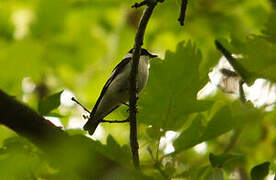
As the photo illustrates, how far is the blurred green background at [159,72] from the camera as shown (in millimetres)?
2246

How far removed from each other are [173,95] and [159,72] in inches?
6.9

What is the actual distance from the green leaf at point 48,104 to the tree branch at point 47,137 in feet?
1.37

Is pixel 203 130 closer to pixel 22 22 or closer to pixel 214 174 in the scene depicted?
pixel 214 174

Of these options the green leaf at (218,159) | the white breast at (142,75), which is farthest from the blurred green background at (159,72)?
the white breast at (142,75)

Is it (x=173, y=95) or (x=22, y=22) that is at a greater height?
(x=173, y=95)

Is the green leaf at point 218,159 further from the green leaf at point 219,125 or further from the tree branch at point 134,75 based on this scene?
the tree branch at point 134,75

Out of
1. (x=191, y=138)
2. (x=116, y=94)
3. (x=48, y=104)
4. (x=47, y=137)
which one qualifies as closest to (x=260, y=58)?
(x=191, y=138)

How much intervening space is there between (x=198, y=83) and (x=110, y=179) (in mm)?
782

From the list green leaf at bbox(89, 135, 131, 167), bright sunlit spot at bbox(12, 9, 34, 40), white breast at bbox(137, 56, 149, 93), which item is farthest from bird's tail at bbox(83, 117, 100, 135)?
bright sunlit spot at bbox(12, 9, 34, 40)

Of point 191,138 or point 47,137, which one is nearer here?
point 47,137

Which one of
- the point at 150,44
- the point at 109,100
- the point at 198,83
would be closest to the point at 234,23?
the point at 150,44

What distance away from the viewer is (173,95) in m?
2.34

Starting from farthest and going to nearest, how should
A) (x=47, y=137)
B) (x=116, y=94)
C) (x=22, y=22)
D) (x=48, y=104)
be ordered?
(x=22, y=22) < (x=116, y=94) < (x=48, y=104) < (x=47, y=137)

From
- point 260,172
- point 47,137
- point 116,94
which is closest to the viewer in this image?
point 47,137
